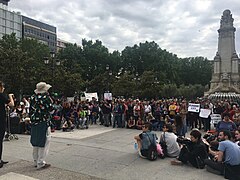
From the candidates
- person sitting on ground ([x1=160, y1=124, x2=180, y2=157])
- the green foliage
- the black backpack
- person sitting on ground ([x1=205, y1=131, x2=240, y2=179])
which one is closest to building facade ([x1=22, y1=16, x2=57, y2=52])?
the green foliage

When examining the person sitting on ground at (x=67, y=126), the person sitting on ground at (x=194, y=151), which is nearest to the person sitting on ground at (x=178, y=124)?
the person sitting on ground at (x=194, y=151)

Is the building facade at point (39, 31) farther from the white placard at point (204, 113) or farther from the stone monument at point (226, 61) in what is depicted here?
the white placard at point (204, 113)

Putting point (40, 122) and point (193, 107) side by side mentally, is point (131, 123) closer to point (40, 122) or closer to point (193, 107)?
point (193, 107)

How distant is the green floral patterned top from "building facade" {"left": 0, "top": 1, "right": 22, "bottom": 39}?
215 ft

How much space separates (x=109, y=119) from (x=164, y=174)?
9929 millimetres

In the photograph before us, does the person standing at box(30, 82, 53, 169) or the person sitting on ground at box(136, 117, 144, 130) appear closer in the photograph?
the person standing at box(30, 82, 53, 169)

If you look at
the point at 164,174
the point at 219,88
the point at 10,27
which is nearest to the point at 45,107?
the point at 164,174

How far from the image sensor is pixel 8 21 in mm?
66125

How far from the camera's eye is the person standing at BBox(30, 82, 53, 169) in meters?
5.72

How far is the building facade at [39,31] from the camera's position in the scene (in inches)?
2965

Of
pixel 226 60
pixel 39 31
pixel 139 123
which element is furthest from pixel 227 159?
pixel 39 31

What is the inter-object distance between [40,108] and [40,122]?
335mm

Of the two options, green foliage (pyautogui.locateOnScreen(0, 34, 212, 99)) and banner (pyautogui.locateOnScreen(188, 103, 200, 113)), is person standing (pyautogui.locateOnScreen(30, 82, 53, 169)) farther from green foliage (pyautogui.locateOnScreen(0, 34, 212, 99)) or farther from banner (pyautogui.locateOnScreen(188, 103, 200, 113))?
green foliage (pyautogui.locateOnScreen(0, 34, 212, 99))

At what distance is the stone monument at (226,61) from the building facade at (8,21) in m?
53.5
